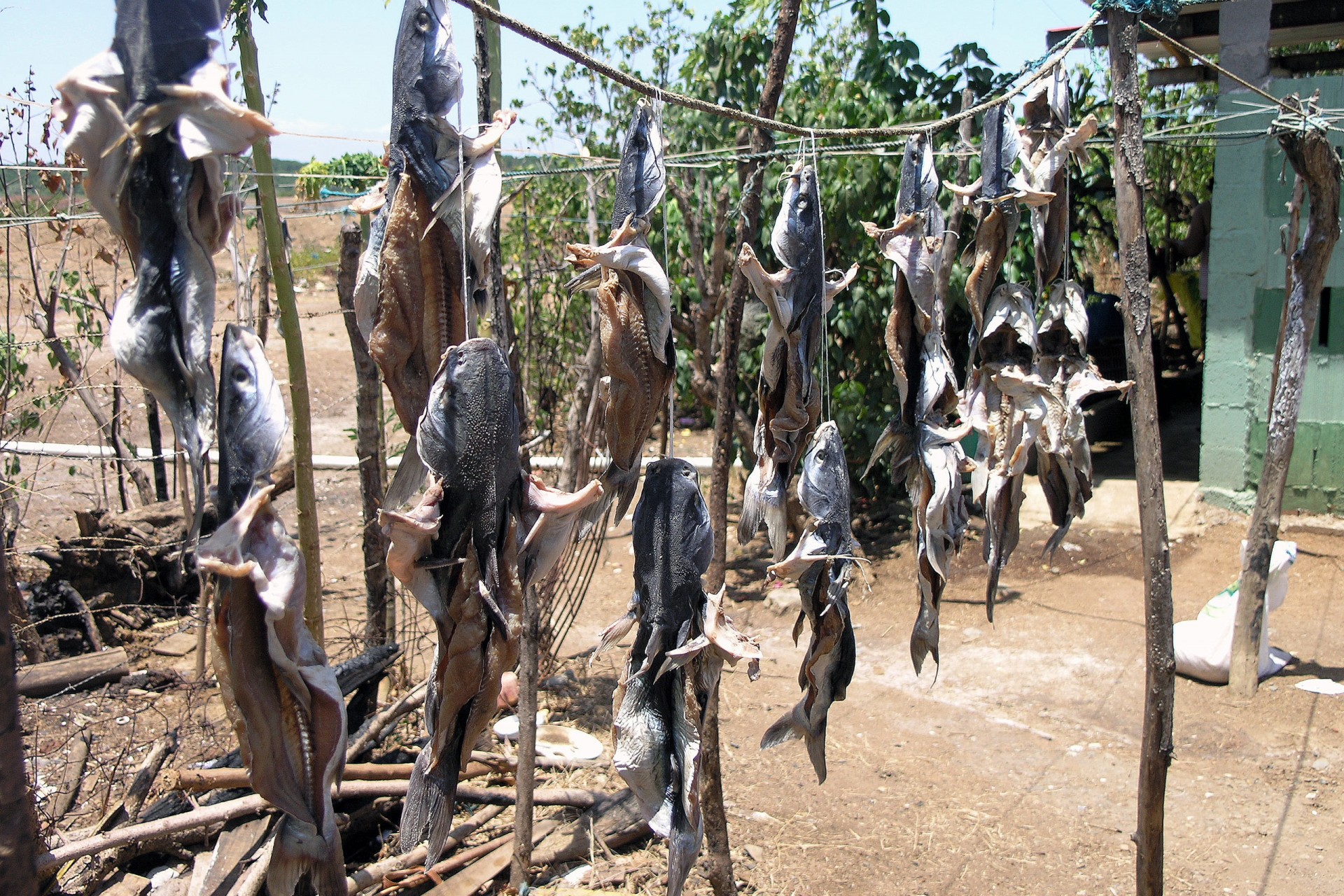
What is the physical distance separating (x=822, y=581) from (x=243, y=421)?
1.18m

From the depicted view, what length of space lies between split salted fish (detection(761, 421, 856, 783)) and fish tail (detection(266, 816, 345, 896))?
0.90 m

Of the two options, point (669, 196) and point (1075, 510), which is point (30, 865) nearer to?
point (1075, 510)

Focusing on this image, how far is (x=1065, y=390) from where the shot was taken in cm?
239

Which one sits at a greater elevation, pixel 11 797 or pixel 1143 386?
pixel 1143 386

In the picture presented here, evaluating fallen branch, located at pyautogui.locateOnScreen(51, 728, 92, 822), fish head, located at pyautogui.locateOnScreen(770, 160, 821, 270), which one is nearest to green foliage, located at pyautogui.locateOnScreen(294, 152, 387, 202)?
fish head, located at pyautogui.locateOnScreen(770, 160, 821, 270)

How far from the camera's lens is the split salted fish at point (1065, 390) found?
2355 millimetres

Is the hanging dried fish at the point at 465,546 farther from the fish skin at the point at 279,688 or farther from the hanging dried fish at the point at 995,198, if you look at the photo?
the hanging dried fish at the point at 995,198

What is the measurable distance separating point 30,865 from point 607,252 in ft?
3.69

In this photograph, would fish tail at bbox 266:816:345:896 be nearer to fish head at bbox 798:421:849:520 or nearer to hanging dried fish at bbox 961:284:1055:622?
fish head at bbox 798:421:849:520

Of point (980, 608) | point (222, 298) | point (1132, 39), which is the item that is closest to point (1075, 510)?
point (1132, 39)

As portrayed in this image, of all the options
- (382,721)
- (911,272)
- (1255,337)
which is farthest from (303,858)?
(1255,337)

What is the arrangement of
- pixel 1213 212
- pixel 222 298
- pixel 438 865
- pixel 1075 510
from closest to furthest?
pixel 1075 510 < pixel 438 865 < pixel 1213 212 < pixel 222 298

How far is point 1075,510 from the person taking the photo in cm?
247

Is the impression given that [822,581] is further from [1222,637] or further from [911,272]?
[1222,637]
